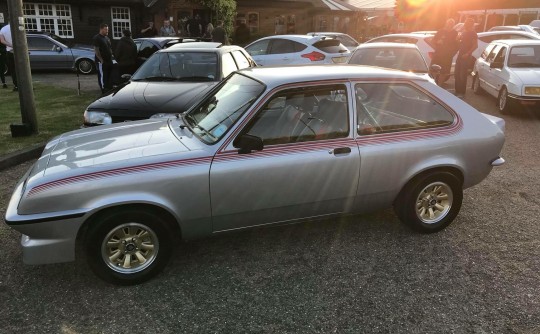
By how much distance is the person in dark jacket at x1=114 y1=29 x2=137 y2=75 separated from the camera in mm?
10290

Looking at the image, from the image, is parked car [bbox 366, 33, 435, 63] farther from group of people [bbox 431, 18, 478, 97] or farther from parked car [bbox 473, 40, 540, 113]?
parked car [bbox 473, 40, 540, 113]

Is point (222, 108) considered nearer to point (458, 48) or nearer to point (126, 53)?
point (126, 53)

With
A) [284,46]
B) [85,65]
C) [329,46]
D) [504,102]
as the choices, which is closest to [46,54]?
[85,65]

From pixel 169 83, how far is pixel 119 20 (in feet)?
62.3

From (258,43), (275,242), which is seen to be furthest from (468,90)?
(275,242)

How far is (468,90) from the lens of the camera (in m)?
12.6

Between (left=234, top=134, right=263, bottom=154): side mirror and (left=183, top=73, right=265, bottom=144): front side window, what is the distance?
18 centimetres

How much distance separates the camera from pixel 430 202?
13.7 ft

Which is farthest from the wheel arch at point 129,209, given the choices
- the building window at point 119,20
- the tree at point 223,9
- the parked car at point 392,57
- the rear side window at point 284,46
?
the building window at point 119,20

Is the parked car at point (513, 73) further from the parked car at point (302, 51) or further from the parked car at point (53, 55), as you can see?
the parked car at point (53, 55)

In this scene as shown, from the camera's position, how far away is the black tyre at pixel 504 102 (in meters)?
9.21

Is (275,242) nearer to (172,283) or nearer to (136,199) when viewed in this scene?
(172,283)

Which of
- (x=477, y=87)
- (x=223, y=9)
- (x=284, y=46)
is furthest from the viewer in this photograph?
(x=223, y=9)

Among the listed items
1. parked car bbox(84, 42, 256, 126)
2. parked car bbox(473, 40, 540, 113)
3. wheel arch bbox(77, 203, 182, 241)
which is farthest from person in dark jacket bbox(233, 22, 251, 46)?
wheel arch bbox(77, 203, 182, 241)
